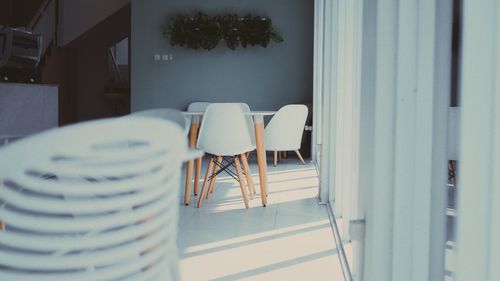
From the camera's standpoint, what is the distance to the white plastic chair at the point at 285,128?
6051 mm

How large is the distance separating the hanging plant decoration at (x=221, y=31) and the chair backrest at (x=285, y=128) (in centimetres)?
230

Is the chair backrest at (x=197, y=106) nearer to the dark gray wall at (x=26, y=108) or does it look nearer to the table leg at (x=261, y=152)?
the dark gray wall at (x=26, y=108)

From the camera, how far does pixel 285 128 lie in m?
6.12

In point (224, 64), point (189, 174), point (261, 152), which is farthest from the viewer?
point (224, 64)

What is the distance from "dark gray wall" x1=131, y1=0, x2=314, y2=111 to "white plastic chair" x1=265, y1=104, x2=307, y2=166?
2124mm

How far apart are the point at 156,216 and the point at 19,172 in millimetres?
234

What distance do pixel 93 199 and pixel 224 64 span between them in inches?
305

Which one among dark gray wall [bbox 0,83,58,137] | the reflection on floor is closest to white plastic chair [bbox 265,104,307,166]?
the reflection on floor

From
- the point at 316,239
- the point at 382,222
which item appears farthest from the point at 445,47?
the point at 316,239

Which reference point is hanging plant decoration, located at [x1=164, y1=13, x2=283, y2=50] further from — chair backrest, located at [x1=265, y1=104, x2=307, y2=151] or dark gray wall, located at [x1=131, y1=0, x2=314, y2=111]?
chair backrest, located at [x1=265, y1=104, x2=307, y2=151]

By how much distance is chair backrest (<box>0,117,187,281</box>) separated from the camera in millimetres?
616

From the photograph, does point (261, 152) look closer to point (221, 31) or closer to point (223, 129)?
point (223, 129)

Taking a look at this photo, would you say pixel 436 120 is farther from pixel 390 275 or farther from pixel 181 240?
pixel 181 240

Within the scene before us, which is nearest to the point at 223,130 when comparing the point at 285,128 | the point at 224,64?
the point at 285,128
